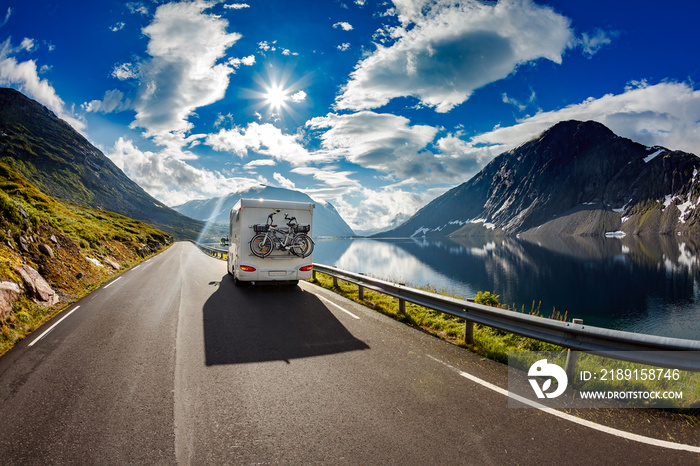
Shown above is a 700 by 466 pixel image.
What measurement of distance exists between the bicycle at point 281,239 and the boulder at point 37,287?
638cm

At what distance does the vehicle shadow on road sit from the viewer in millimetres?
6234

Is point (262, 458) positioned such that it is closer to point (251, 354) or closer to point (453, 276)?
point (251, 354)

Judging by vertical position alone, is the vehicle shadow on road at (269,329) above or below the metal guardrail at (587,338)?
below

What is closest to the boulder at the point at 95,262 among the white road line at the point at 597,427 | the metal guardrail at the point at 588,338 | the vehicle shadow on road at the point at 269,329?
the vehicle shadow on road at the point at 269,329

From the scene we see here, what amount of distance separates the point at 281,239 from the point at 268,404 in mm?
8181

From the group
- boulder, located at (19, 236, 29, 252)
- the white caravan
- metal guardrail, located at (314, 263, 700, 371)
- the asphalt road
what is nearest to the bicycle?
the white caravan

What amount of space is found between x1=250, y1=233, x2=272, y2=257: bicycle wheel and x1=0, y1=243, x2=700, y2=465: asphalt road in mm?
4186

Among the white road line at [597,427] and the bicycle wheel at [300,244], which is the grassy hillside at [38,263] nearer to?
the bicycle wheel at [300,244]

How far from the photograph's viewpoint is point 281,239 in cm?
1209

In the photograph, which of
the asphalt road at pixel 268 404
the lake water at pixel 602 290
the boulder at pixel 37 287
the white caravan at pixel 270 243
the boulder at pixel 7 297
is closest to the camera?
the asphalt road at pixel 268 404

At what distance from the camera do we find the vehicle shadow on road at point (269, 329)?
6234 millimetres

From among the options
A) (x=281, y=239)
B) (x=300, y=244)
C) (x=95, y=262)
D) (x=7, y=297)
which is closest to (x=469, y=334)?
(x=300, y=244)

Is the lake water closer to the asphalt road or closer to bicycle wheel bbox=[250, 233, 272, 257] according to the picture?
bicycle wheel bbox=[250, 233, 272, 257]

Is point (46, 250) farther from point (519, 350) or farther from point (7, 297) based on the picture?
point (519, 350)
